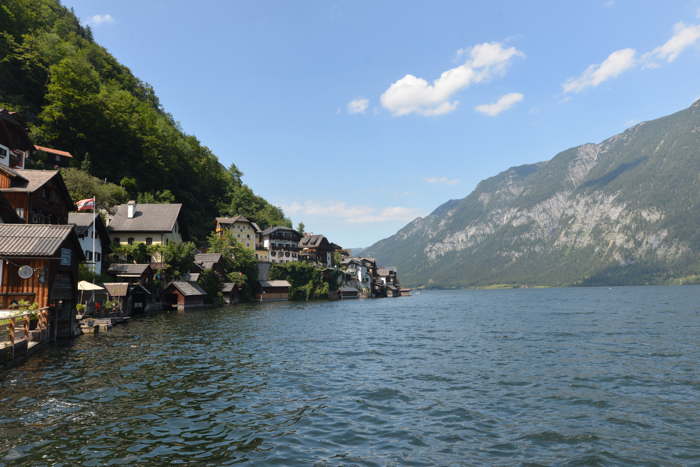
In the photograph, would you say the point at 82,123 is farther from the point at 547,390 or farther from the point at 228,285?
the point at 547,390

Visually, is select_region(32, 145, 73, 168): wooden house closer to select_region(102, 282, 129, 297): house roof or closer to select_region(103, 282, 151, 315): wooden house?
select_region(103, 282, 151, 315): wooden house

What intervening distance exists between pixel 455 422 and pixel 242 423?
7723 mm

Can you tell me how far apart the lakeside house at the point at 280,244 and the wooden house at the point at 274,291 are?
12786 millimetres

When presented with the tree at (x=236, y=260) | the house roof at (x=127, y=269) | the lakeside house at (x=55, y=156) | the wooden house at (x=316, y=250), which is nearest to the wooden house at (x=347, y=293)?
the wooden house at (x=316, y=250)

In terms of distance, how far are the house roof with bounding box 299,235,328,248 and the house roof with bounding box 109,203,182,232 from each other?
238 ft

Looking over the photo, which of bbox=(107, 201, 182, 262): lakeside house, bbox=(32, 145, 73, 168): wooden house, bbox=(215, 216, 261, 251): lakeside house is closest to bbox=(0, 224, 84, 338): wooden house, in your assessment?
bbox=(107, 201, 182, 262): lakeside house

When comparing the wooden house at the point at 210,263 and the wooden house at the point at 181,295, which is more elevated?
the wooden house at the point at 210,263

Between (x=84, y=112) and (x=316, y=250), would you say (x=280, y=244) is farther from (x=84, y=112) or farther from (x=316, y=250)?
(x=84, y=112)

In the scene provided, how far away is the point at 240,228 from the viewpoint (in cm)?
12231

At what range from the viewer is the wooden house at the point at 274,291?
11294 cm

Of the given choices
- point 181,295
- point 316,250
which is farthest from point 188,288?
point 316,250

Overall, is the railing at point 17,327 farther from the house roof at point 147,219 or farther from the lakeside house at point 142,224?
the house roof at point 147,219

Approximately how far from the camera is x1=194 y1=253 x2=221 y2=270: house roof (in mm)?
87438

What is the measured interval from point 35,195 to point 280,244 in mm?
92709
